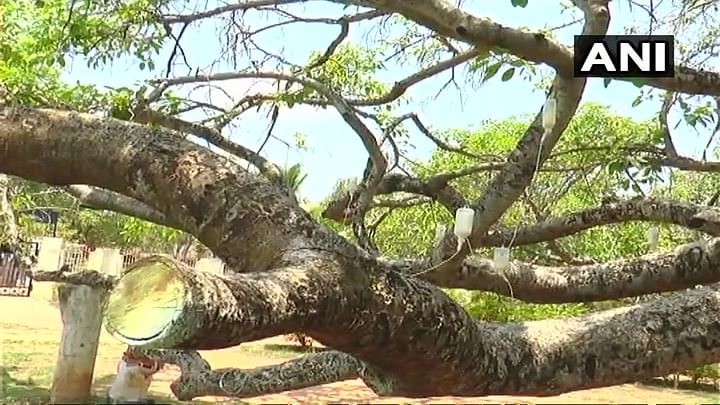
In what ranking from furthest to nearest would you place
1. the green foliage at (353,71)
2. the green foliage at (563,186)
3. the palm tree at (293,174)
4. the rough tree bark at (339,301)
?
the green foliage at (353,71), the green foliage at (563,186), the palm tree at (293,174), the rough tree bark at (339,301)

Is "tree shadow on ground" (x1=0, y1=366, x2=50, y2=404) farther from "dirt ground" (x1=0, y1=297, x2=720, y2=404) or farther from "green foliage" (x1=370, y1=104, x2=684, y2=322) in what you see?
"green foliage" (x1=370, y1=104, x2=684, y2=322)

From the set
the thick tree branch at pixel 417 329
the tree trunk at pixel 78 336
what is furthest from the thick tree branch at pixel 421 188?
the tree trunk at pixel 78 336

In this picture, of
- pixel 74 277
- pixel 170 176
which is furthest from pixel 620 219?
pixel 74 277

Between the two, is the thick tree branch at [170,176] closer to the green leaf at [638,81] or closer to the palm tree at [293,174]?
the green leaf at [638,81]

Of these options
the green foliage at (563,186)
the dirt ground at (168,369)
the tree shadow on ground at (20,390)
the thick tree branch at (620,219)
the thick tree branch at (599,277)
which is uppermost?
the green foliage at (563,186)

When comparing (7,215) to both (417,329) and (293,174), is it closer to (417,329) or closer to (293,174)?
(293,174)

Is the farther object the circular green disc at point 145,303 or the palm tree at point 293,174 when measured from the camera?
the palm tree at point 293,174

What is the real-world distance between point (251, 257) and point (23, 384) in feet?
21.4

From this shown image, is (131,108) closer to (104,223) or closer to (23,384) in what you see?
(23,384)

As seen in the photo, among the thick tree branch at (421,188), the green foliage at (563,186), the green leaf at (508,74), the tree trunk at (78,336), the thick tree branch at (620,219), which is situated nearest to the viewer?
the green leaf at (508,74)

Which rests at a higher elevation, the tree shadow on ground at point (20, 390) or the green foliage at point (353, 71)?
the green foliage at point (353, 71)

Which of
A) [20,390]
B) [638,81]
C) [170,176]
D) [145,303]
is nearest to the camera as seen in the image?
[145,303]

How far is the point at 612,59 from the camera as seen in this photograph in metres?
1.70

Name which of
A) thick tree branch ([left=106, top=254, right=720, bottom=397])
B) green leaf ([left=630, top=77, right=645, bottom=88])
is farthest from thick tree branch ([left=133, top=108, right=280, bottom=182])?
thick tree branch ([left=106, top=254, right=720, bottom=397])
